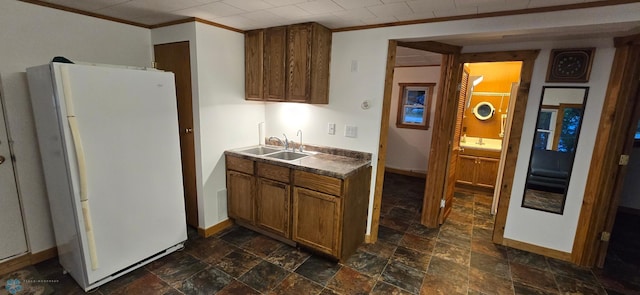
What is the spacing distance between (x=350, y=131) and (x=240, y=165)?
1223mm

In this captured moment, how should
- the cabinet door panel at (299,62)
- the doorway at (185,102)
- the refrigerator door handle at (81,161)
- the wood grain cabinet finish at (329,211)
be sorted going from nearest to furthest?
the refrigerator door handle at (81,161) → the wood grain cabinet finish at (329,211) → the cabinet door panel at (299,62) → the doorway at (185,102)

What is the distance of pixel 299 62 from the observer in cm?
269

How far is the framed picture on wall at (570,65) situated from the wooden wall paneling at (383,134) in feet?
4.75

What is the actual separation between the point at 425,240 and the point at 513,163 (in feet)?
3.95

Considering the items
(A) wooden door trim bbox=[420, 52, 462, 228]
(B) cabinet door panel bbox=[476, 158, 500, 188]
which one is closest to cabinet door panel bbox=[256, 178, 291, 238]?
(A) wooden door trim bbox=[420, 52, 462, 228]

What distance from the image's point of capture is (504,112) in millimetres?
4711

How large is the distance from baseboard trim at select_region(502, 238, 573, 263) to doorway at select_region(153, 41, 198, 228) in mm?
3402

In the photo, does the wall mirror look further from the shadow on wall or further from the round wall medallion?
the shadow on wall

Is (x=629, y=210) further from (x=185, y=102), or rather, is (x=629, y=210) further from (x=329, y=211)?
(x=185, y=102)

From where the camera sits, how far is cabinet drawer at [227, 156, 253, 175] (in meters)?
2.84

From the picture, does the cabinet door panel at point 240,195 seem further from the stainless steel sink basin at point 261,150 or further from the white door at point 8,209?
the white door at point 8,209

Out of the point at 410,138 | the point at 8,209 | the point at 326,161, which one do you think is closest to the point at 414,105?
the point at 410,138

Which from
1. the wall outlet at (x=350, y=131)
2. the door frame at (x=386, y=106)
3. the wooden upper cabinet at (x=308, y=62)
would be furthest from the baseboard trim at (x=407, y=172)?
the wooden upper cabinet at (x=308, y=62)

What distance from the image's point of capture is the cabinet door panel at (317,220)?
2.40 meters
